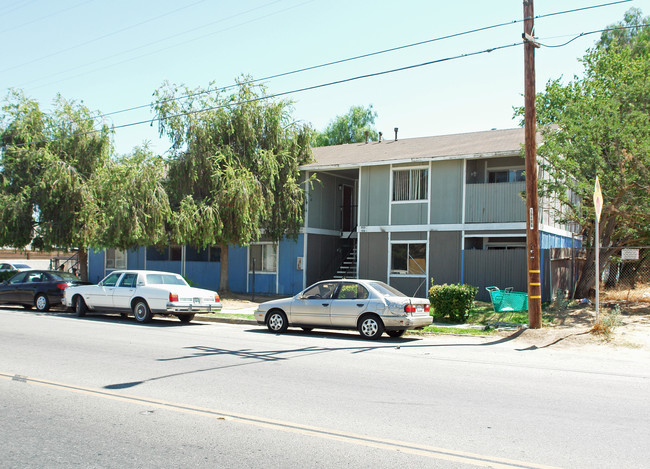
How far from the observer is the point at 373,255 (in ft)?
78.4

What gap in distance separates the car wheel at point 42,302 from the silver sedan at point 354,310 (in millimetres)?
9347

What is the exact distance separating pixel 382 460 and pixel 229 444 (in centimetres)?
142

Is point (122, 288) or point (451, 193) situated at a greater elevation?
point (451, 193)

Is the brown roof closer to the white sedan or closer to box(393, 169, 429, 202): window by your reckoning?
box(393, 169, 429, 202): window

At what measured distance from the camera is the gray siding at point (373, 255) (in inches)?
931

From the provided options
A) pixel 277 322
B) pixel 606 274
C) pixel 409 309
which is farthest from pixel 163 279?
pixel 606 274

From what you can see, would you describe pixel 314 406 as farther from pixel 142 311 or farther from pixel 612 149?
pixel 612 149

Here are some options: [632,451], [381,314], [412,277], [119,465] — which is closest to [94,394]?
[119,465]

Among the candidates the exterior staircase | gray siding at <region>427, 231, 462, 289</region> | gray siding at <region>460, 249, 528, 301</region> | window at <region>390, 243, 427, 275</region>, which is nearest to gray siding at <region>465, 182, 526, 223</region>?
gray siding at <region>427, 231, 462, 289</region>

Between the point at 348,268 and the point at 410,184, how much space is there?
493 cm

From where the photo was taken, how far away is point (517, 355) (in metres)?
11.7

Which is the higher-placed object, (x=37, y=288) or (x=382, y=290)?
(x=382, y=290)

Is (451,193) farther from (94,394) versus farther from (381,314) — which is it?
(94,394)

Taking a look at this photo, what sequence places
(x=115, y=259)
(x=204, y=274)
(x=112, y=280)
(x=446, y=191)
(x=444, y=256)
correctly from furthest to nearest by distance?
(x=115, y=259) → (x=204, y=274) → (x=446, y=191) → (x=444, y=256) → (x=112, y=280)
